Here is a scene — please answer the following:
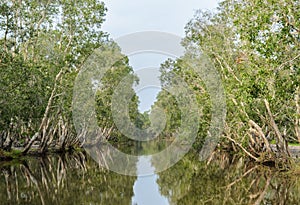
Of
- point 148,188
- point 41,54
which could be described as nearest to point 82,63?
point 41,54

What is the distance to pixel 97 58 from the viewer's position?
137 ft

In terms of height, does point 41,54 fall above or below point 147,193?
above

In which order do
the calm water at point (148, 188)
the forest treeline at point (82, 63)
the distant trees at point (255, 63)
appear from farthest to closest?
the forest treeline at point (82, 63) → the distant trees at point (255, 63) → the calm water at point (148, 188)

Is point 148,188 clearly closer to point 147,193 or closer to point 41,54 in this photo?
point 147,193

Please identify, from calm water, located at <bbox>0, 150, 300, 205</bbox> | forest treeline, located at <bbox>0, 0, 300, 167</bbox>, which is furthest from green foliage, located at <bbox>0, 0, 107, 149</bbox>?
calm water, located at <bbox>0, 150, 300, 205</bbox>

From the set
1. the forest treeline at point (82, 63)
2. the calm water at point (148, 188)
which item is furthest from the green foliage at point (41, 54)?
Answer: the calm water at point (148, 188)

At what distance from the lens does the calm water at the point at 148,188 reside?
39.5 ft

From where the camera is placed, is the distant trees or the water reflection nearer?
the water reflection

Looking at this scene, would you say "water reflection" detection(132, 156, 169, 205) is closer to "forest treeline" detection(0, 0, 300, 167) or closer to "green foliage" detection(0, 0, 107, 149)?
"forest treeline" detection(0, 0, 300, 167)

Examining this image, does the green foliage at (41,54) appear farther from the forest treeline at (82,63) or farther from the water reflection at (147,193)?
the water reflection at (147,193)

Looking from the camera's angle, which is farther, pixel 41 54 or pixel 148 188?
pixel 41 54

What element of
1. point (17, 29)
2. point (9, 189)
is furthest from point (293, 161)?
point (17, 29)

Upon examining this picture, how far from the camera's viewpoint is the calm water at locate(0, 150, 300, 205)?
1205cm

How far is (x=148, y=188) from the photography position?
15.3m
